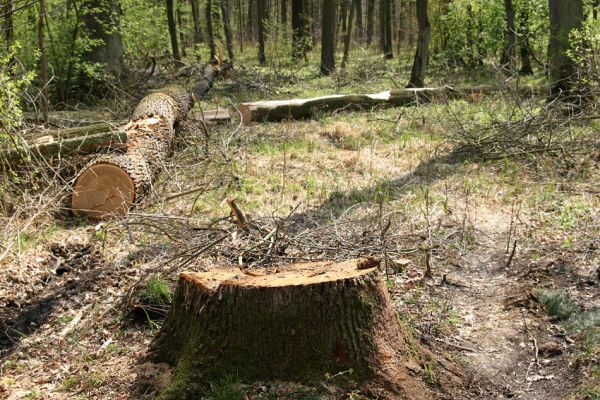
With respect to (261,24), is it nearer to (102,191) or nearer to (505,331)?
(102,191)

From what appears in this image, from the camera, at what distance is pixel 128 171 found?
7684 millimetres

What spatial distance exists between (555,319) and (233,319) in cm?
263

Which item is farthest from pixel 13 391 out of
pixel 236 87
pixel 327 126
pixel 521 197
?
pixel 236 87

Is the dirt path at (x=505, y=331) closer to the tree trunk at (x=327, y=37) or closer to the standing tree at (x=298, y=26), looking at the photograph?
the tree trunk at (x=327, y=37)

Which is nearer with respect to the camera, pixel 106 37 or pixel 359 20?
pixel 106 37

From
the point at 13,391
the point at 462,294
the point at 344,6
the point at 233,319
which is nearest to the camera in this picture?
the point at 233,319

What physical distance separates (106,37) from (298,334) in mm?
12393

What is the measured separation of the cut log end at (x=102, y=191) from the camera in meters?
7.45

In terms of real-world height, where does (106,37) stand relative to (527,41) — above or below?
above

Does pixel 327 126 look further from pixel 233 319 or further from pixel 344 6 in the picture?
pixel 344 6

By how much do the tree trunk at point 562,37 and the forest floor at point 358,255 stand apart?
3.39m

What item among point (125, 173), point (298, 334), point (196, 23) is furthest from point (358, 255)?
point (196, 23)

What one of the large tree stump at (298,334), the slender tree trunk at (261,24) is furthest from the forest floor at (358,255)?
the slender tree trunk at (261,24)

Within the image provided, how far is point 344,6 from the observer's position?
34.4m
